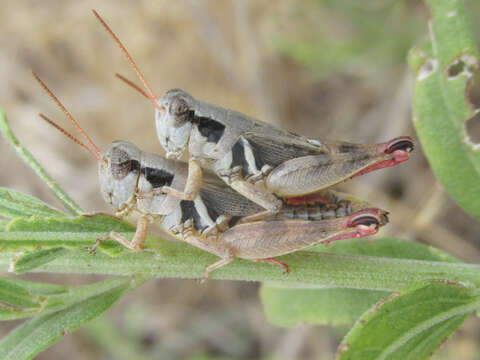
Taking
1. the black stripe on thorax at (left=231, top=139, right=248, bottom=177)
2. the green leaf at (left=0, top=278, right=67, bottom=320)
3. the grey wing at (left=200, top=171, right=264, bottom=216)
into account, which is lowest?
the green leaf at (left=0, top=278, right=67, bottom=320)

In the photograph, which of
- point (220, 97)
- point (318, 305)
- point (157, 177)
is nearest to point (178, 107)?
point (157, 177)

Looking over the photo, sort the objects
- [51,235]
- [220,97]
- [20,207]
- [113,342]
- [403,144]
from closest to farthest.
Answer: [51,235], [20,207], [403,144], [113,342], [220,97]

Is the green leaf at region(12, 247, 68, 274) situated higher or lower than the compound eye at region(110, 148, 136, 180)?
lower

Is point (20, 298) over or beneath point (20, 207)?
beneath

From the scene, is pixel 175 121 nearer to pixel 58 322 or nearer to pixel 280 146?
pixel 280 146

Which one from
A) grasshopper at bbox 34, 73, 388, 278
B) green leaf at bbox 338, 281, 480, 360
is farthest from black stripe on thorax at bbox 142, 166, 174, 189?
green leaf at bbox 338, 281, 480, 360

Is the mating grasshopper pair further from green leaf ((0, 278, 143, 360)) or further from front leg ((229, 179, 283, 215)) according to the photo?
green leaf ((0, 278, 143, 360))

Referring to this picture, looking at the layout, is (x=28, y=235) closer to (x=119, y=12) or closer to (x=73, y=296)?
(x=73, y=296)

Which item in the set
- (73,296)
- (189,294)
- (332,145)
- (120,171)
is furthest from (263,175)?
(189,294)

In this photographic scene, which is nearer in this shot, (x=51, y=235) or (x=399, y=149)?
(x=51, y=235)
